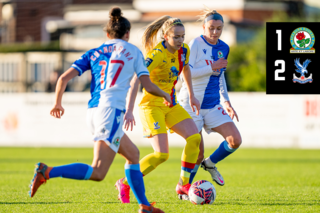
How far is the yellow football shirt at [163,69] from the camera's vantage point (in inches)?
225

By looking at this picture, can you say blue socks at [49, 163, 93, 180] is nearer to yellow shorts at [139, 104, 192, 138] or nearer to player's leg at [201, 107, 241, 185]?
yellow shorts at [139, 104, 192, 138]

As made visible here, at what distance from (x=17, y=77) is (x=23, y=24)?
46.6 feet

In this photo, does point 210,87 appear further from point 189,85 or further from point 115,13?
point 115,13

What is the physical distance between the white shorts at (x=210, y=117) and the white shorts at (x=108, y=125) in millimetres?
2107

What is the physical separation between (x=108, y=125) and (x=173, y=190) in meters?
3.04

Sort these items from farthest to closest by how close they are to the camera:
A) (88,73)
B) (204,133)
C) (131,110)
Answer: (88,73)
(204,133)
(131,110)

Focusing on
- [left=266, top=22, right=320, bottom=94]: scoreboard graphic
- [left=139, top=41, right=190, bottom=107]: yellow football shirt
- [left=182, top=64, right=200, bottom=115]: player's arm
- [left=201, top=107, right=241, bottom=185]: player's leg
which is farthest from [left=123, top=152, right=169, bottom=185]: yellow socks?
[left=266, top=22, right=320, bottom=94]: scoreboard graphic

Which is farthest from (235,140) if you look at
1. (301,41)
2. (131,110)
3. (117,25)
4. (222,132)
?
(301,41)

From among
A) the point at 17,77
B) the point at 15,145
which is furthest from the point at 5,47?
the point at 15,145

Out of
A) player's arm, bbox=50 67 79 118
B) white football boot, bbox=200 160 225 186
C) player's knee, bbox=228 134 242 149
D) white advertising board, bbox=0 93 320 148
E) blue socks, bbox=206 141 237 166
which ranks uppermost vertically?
player's arm, bbox=50 67 79 118

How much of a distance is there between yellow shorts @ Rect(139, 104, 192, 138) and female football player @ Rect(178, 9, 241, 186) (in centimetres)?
56

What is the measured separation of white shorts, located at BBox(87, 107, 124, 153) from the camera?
4.51 metres

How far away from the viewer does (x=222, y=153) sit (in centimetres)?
654

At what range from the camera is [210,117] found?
649 cm
